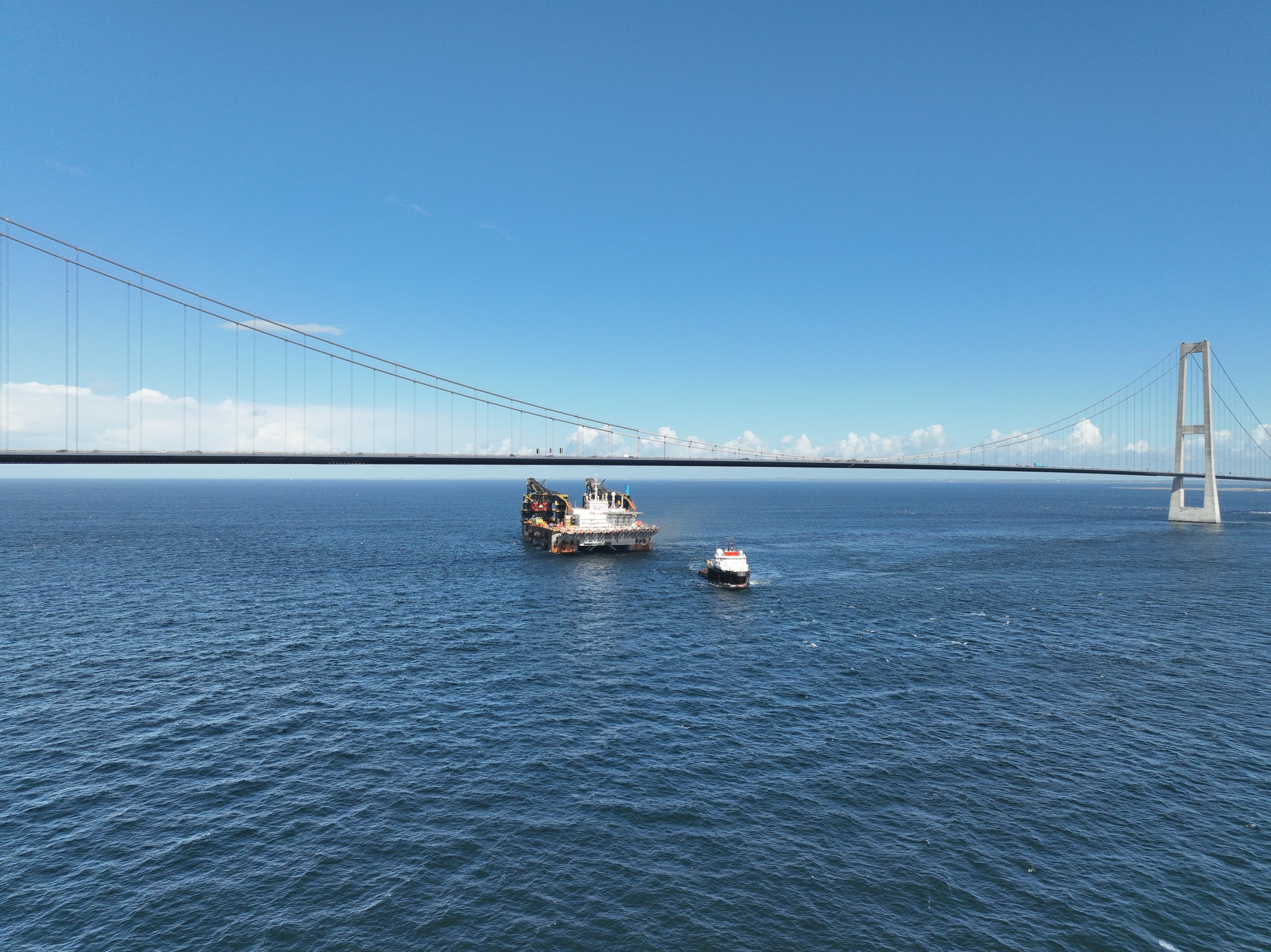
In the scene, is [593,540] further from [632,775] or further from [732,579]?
[632,775]

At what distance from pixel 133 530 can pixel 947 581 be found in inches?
7097

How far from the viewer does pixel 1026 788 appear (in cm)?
3128

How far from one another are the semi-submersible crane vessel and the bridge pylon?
141030 millimetres

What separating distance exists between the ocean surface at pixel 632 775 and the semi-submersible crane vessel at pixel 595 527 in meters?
43.5

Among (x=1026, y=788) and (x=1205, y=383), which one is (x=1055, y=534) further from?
(x=1026, y=788)

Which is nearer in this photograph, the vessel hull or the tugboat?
the tugboat

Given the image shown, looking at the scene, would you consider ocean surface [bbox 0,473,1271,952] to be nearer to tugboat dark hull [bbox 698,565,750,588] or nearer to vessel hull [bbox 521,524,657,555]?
tugboat dark hull [bbox 698,565,750,588]

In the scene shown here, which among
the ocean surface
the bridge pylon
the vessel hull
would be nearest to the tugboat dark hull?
the ocean surface

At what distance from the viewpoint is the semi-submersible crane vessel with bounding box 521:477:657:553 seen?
11588 centimetres

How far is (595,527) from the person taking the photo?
4717 inches

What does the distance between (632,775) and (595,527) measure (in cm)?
8742

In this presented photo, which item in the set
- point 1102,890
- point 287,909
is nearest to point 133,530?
point 287,909

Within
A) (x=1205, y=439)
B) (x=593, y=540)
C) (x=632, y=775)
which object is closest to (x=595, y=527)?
(x=593, y=540)

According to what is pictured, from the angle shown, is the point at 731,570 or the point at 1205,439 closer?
the point at 731,570
